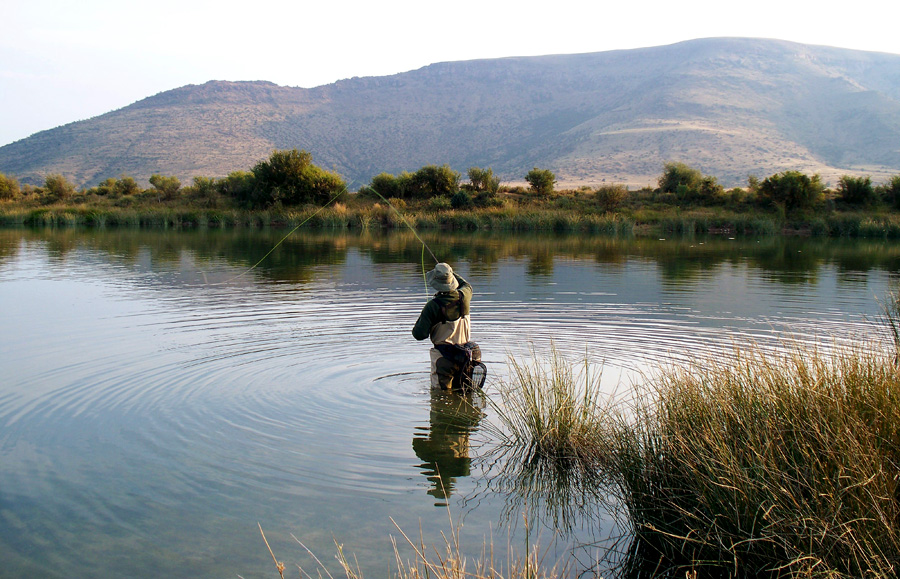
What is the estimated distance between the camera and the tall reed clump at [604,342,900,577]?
3.47 m

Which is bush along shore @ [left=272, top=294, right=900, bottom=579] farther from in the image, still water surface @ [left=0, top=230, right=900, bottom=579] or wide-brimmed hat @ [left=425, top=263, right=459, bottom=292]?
wide-brimmed hat @ [left=425, top=263, right=459, bottom=292]

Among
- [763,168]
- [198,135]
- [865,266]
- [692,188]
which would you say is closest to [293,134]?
[198,135]

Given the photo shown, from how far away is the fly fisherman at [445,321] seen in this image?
7746 millimetres

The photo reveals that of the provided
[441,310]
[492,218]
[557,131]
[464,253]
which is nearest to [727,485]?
[441,310]

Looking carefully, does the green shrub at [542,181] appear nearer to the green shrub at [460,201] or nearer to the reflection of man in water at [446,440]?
the green shrub at [460,201]

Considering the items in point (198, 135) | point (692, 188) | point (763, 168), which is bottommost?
point (692, 188)

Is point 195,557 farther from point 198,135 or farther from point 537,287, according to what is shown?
point 198,135

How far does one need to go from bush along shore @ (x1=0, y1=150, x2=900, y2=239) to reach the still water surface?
28483 millimetres

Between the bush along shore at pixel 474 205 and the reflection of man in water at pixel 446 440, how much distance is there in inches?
1622

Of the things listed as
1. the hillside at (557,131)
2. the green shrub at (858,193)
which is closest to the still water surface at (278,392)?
the green shrub at (858,193)

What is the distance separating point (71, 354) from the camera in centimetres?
1012

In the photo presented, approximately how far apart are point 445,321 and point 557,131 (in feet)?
538

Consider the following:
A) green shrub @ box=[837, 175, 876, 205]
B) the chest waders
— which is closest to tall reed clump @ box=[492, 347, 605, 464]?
the chest waders

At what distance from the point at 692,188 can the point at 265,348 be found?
52844 mm
